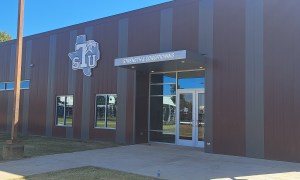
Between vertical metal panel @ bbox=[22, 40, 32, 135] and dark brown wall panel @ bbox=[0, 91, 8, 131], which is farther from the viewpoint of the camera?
dark brown wall panel @ bbox=[0, 91, 8, 131]

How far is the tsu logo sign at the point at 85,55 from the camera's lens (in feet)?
65.2

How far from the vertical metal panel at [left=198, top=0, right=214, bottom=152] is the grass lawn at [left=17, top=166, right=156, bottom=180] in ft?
18.9

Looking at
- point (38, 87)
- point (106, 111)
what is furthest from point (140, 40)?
point (38, 87)

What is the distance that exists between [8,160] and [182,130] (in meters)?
7.98

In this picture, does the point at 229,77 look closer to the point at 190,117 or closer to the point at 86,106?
the point at 190,117

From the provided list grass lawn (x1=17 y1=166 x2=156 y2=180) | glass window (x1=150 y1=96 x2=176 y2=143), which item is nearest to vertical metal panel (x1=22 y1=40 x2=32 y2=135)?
glass window (x1=150 y1=96 x2=176 y2=143)

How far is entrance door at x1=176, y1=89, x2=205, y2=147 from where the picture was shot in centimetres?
1605

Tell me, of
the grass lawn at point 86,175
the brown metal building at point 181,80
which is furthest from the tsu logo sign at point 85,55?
the grass lawn at point 86,175

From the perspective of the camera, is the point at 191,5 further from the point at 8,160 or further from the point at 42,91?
the point at 42,91

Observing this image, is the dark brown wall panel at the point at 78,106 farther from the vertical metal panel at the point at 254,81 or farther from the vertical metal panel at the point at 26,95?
the vertical metal panel at the point at 254,81

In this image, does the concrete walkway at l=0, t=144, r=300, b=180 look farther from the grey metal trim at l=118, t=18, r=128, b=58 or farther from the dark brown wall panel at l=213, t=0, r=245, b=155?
the grey metal trim at l=118, t=18, r=128, b=58

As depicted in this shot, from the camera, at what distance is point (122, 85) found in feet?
60.5

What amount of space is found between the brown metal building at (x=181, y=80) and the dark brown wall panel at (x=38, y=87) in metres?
0.07

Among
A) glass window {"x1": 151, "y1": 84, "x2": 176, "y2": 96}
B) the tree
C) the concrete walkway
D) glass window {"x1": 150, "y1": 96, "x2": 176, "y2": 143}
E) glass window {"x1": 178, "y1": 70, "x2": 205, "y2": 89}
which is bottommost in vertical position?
the concrete walkway
